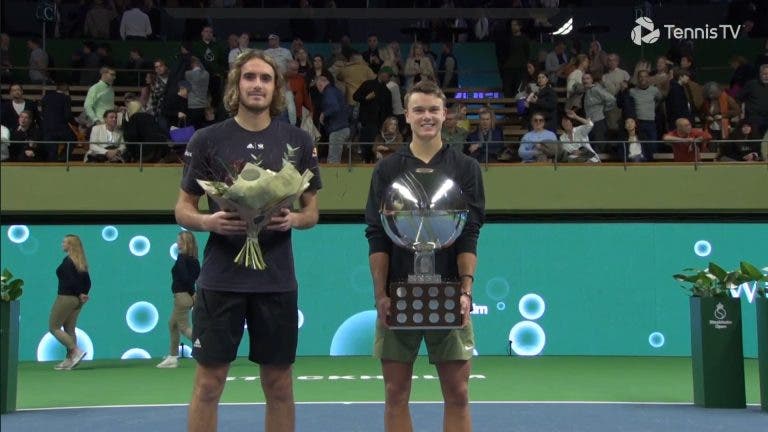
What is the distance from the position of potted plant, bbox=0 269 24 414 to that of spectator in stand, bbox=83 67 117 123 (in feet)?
26.0

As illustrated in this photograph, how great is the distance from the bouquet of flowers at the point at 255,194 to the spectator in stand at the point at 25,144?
45.6ft

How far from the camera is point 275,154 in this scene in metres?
5.67

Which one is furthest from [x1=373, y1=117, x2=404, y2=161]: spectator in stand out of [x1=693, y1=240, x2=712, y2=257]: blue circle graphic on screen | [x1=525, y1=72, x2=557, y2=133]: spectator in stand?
[x1=693, y1=240, x2=712, y2=257]: blue circle graphic on screen

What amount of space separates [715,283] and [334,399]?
3.92m

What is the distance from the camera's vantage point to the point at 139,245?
1862cm

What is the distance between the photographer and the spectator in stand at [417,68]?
20.4 metres

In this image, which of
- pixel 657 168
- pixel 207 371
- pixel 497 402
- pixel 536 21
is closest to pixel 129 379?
pixel 497 402

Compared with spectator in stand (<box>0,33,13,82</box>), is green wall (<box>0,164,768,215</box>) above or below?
below

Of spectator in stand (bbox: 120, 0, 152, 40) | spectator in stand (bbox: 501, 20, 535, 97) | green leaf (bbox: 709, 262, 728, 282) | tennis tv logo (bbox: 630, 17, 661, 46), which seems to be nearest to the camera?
green leaf (bbox: 709, 262, 728, 282)

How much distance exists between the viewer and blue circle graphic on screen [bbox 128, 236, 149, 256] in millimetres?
18594

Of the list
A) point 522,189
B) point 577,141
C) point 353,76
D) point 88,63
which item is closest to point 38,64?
point 88,63

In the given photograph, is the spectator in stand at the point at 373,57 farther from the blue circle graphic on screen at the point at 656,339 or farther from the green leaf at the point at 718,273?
the green leaf at the point at 718,273

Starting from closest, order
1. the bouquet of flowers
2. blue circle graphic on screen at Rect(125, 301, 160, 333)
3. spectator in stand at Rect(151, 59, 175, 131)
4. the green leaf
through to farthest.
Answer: the bouquet of flowers, the green leaf, blue circle graphic on screen at Rect(125, 301, 160, 333), spectator in stand at Rect(151, 59, 175, 131)

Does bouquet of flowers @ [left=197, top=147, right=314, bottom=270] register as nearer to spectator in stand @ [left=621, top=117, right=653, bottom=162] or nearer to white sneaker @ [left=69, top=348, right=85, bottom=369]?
white sneaker @ [left=69, top=348, right=85, bottom=369]
